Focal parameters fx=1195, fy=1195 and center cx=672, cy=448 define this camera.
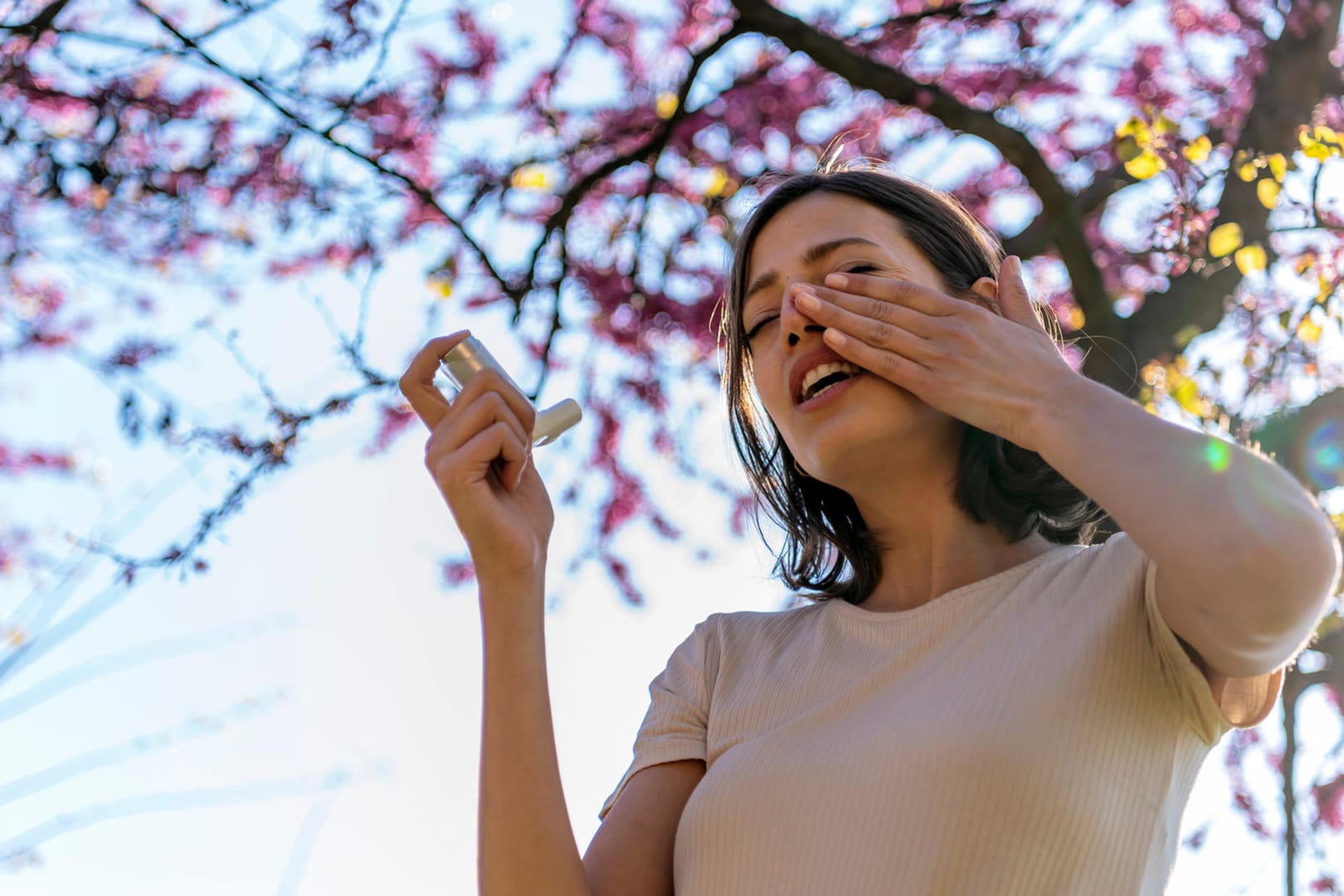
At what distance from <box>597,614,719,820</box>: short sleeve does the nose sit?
1.51ft

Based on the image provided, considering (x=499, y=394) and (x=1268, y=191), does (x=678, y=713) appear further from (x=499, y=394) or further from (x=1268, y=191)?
(x=1268, y=191)

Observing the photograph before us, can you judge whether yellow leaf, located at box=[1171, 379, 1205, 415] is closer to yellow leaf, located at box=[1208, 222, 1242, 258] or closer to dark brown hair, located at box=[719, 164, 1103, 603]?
yellow leaf, located at box=[1208, 222, 1242, 258]

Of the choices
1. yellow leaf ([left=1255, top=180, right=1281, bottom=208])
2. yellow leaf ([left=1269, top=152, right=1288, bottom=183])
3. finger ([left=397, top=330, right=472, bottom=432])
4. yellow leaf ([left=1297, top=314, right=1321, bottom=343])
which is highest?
finger ([left=397, top=330, right=472, bottom=432])

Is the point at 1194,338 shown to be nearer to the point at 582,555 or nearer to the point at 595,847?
the point at 595,847

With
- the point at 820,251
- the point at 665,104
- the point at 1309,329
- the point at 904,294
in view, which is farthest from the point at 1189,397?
the point at 665,104

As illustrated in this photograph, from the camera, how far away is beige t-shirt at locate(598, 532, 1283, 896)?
121 centimetres

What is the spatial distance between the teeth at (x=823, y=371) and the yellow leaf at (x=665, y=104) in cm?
254

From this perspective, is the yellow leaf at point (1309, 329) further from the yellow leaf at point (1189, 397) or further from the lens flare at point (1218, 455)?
the lens flare at point (1218, 455)

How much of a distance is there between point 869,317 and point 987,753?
492 mm

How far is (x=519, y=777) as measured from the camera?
1.36 m

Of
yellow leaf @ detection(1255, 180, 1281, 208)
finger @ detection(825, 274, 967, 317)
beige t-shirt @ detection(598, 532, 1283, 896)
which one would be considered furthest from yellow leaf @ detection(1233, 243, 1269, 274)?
finger @ detection(825, 274, 967, 317)

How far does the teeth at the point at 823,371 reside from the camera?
1.56 metres

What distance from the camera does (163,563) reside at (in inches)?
128

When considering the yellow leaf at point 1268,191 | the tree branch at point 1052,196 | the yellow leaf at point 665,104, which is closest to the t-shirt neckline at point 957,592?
the yellow leaf at point 1268,191
